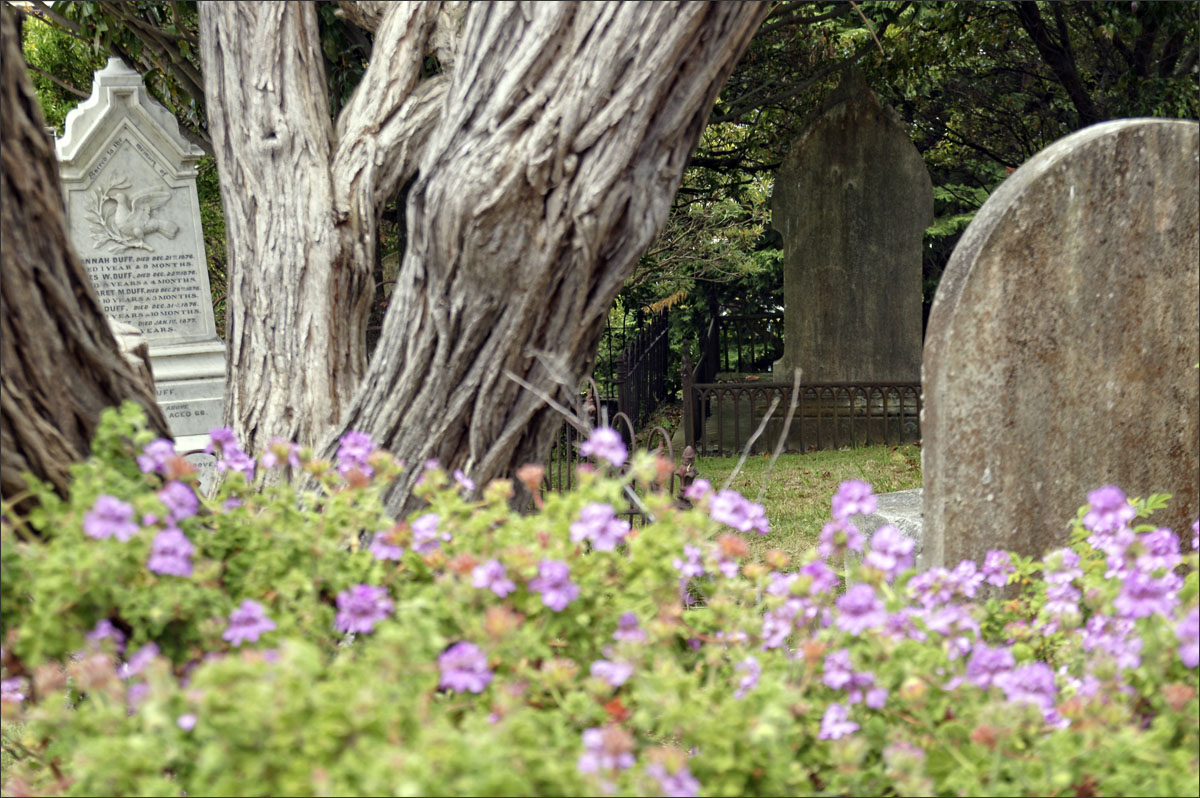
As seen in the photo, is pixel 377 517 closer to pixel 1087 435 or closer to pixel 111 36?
pixel 1087 435

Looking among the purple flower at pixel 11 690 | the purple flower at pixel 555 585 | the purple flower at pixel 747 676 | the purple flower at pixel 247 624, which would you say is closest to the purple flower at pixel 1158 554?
the purple flower at pixel 747 676

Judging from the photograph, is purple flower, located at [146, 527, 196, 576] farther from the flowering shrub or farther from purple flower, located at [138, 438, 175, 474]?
purple flower, located at [138, 438, 175, 474]

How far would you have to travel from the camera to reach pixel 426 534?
7.28 ft

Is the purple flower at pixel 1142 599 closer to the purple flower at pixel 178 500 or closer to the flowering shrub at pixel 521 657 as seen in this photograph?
the flowering shrub at pixel 521 657

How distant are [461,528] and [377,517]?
0.76ft

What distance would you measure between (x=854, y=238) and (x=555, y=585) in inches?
364

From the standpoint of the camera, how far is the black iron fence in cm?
1066

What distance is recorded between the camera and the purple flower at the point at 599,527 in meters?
2.09

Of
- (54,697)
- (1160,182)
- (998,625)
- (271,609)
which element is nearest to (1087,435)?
(1160,182)

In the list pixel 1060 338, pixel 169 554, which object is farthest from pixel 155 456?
pixel 1060 338

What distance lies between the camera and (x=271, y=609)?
208 centimetres

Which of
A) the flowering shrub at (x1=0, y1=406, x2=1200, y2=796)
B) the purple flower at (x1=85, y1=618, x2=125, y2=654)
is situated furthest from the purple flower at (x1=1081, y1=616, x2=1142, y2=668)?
the purple flower at (x1=85, y1=618, x2=125, y2=654)

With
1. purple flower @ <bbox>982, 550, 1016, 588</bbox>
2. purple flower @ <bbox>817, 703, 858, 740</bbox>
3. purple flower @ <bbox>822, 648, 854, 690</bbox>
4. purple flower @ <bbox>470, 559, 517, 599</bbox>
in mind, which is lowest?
purple flower @ <bbox>817, 703, 858, 740</bbox>

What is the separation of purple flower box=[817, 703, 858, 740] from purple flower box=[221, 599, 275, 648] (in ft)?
3.16
